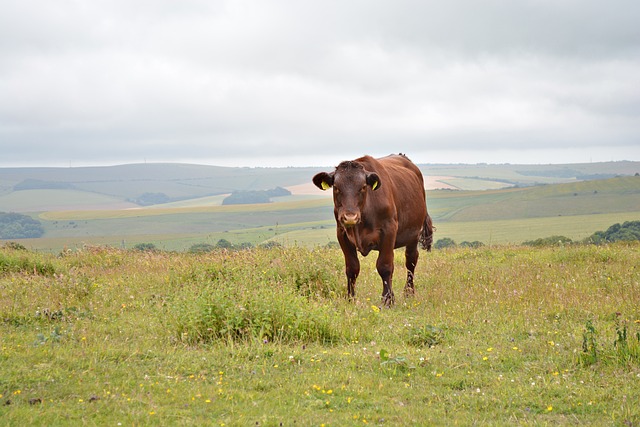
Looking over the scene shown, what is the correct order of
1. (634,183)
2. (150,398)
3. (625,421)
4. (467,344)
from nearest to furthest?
(625,421) → (150,398) → (467,344) → (634,183)

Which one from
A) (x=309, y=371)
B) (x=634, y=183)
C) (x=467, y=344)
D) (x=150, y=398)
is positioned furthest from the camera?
(x=634, y=183)

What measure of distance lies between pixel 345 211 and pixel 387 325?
2.16 meters

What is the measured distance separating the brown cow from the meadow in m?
0.77

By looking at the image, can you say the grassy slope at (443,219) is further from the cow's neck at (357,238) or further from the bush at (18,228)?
the cow's neck at (357,238)

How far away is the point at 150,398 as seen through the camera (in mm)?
6051

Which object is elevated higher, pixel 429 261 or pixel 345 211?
pixel 345 211

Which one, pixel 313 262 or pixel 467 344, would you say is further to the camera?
pixel 313 262

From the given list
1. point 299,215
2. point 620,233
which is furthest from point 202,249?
point 299,215

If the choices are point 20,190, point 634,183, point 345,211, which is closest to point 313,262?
point 345,211

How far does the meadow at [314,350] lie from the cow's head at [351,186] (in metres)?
1.62

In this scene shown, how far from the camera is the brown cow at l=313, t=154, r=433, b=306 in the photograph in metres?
10.8

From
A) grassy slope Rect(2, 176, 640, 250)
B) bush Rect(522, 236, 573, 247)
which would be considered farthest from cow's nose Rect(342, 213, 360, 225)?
grassy slope Rect(2, 176, 640, 250)

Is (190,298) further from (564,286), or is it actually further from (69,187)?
(69,187)

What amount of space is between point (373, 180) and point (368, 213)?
0.65 m
